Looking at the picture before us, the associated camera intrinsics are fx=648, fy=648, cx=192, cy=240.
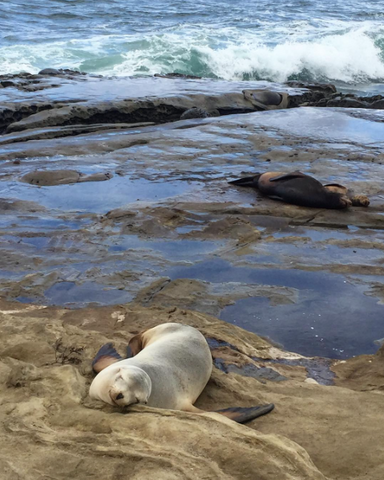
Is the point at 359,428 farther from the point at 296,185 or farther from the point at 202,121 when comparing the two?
the point at 202,121

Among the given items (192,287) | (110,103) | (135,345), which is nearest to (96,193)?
(192,287)

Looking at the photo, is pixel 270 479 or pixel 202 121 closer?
pixel 270 479

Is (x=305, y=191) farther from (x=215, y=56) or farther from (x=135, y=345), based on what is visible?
(x=215, y=56)

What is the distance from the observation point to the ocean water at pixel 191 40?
20.5m

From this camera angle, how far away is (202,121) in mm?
10977

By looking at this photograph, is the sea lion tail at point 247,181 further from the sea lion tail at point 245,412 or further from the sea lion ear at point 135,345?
the sea lion tail at point 245,412

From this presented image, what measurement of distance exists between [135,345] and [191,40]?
20.7 meters

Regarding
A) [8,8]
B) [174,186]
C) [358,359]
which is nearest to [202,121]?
[174,186]

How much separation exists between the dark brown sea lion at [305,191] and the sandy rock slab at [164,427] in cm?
290

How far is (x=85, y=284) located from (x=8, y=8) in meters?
24.2

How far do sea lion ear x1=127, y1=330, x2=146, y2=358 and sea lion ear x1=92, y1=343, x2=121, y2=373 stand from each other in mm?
100

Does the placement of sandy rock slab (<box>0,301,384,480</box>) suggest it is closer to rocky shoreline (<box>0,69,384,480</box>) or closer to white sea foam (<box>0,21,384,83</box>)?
rocky shoreline (<box>0,69,384,480</box>)

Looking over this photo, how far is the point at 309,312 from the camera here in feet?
15.3

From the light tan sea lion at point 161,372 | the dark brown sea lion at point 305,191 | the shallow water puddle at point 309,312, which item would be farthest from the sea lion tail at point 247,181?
the light tan sea lion at point 161,372
